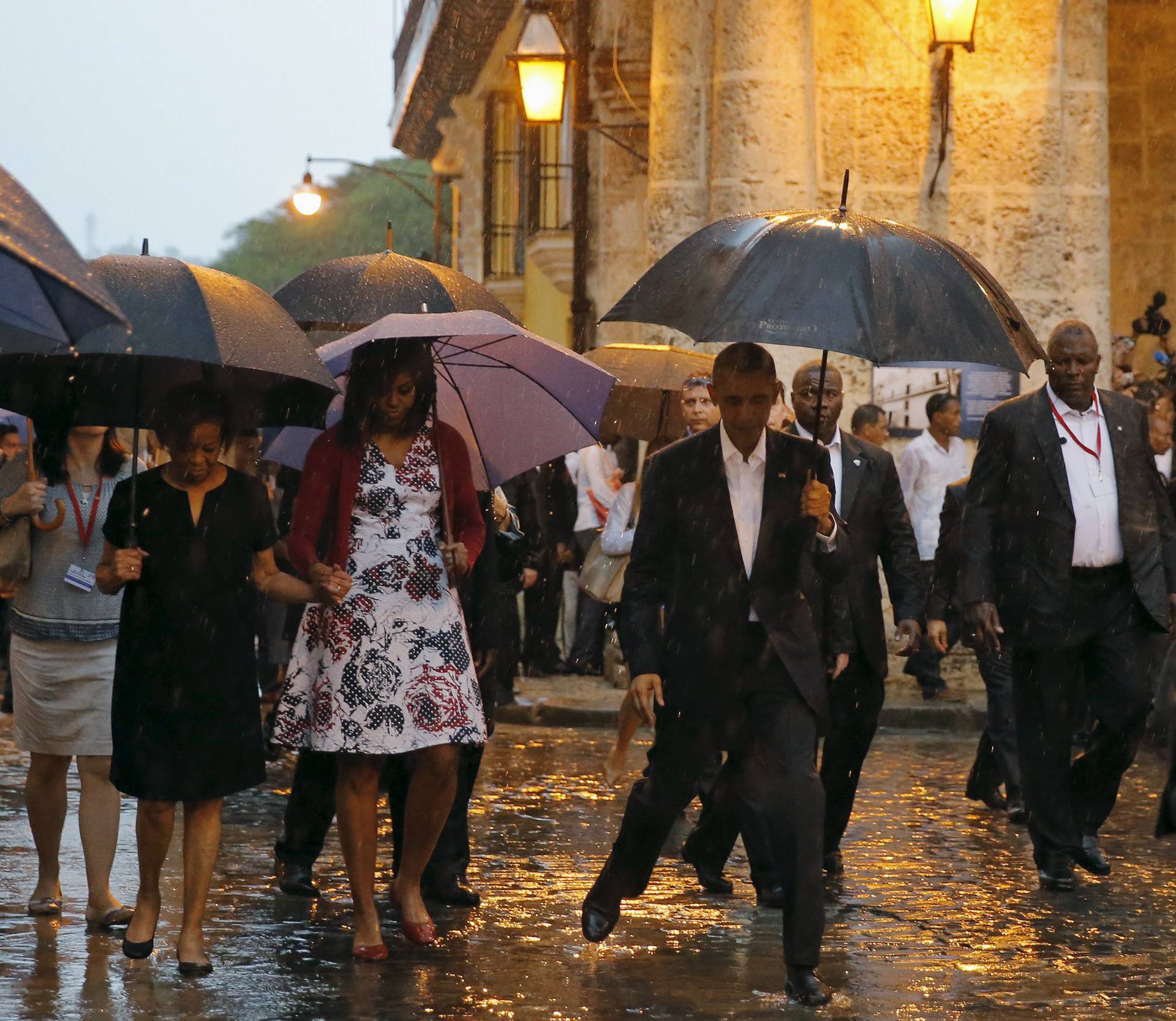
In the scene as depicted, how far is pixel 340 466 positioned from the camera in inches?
264

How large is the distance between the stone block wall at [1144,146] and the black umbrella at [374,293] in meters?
11.8

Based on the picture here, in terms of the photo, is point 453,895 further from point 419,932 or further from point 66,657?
point 66,657

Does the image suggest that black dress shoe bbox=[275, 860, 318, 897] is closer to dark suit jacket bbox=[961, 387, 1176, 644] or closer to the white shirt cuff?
the white shirt cuff

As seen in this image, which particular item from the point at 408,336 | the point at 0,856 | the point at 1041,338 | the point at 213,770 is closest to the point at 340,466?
the point at 408,336

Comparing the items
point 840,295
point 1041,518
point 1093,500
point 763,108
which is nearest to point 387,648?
point 840,295

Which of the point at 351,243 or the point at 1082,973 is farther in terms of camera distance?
the point at 351,243

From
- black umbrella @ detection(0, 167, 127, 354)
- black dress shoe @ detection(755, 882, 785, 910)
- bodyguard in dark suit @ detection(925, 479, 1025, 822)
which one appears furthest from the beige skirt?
bodyguard in dark suit @ detection(925, 479, 1025, 822)

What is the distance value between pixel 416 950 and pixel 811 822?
135cm

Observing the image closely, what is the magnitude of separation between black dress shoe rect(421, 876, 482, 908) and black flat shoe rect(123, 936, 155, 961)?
4.27 feet

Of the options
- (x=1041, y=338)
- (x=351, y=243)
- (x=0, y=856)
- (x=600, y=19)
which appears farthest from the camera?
(x=351, y=243)

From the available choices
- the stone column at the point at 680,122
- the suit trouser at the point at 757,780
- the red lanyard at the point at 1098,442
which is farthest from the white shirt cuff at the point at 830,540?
the stone column at the point at 680,122

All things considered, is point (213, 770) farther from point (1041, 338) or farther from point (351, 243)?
point (351, 243)

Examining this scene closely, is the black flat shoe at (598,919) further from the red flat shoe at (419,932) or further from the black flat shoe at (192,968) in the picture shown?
the black flat shoe at (192,968)

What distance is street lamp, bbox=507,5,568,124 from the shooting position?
695 inches
